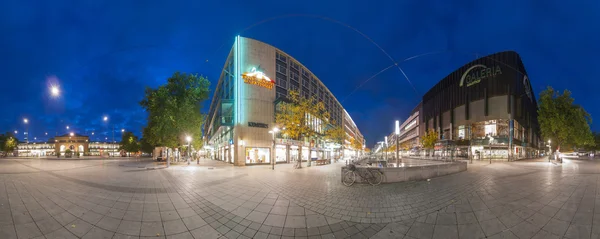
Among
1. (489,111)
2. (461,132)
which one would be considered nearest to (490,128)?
(489,111)

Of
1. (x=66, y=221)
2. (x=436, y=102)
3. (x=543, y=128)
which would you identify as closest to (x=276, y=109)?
Result: (x=66, y=221)

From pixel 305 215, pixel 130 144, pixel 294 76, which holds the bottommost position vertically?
pixel 130 144

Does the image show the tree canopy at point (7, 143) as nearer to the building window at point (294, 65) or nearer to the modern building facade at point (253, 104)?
the modern building facade at point (253, 104)

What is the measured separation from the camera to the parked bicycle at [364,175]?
12.3m

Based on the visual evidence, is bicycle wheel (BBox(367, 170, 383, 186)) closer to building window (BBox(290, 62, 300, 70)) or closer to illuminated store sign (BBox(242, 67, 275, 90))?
illuminated store sign (BBox(242, 67, 275, 90))

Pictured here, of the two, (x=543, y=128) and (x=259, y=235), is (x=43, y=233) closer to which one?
(x=259, y=235)

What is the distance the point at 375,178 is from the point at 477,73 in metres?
62.7

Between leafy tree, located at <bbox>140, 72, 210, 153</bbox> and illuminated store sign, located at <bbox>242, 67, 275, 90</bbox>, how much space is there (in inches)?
234

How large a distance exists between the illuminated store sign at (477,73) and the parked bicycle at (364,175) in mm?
58418

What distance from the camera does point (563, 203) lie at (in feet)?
24.8

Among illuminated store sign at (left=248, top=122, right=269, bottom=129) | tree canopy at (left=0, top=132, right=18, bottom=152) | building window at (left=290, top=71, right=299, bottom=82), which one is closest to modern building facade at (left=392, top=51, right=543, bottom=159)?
building window at (left=290, top=71, right=299, bottom=82)

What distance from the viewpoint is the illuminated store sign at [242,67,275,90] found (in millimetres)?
32531

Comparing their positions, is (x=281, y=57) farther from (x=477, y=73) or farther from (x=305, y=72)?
(x=477, y=73)

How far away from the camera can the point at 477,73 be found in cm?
5884
